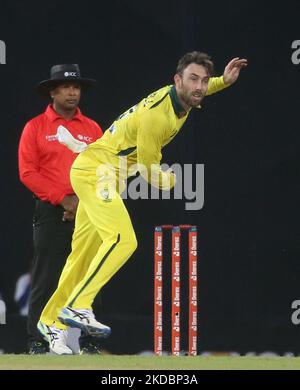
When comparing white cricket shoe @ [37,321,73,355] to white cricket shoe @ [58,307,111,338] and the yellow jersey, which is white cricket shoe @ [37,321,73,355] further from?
the yellow jersey

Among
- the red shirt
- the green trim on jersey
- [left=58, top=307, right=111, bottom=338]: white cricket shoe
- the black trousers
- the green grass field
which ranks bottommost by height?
the green grass field

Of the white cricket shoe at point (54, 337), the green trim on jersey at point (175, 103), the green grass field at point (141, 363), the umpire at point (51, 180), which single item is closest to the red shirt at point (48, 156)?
the umpire at point (51, 180)

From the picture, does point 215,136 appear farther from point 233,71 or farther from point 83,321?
point 83,321

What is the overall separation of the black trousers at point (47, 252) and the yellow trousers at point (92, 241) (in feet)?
0.71

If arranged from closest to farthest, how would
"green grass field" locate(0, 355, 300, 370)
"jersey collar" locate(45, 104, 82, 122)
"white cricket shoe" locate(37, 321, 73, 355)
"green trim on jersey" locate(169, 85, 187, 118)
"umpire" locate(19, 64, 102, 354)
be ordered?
1. "green grass field" locate(0, 355, 300, 370)
2. "green trim on jersey" locate(169, 85, 187, 118)
3. "white cricket shoe" locate(37, 321, 73, 355)
4. "umpire" locate(19, 64, 102, 354)
5. "jersey collar" locate(45, 104, 82, 122)

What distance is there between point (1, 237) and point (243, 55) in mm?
1638

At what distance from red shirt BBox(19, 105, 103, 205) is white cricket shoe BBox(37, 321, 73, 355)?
64 cm

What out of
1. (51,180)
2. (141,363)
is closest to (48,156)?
(51,180)

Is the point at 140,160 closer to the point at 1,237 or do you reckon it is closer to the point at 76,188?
the point at 76,188

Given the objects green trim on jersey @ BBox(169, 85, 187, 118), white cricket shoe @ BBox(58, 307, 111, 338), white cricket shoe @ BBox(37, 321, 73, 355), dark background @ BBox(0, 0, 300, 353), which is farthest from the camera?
dark background @ BBox(0, 0, 300, 353)

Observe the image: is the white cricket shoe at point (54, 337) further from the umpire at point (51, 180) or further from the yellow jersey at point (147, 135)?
the yellow jersey at point (147, 135)

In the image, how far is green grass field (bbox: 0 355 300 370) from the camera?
6730 millimetres

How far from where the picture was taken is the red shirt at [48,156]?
7.83 meters

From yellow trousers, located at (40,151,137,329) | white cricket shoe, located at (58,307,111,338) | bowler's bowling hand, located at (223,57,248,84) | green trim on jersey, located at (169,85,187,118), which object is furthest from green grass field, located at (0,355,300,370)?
bowler's bowling hand, located at (223,57,248,84)
